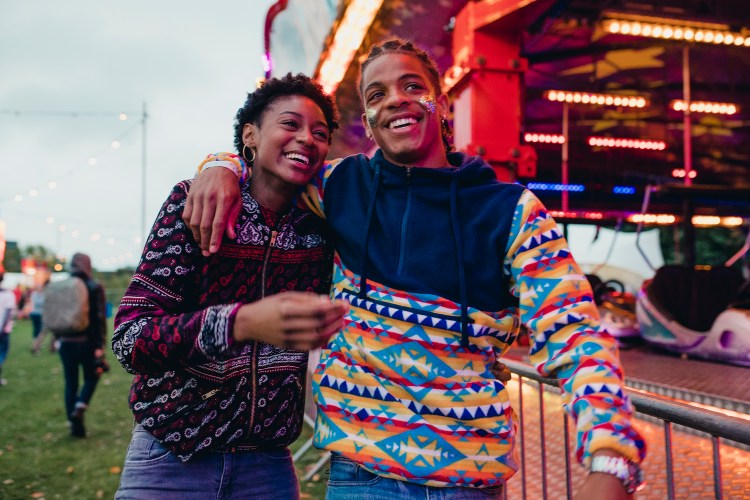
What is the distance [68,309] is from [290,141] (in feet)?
19.5

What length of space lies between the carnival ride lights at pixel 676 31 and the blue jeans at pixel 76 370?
7539mm

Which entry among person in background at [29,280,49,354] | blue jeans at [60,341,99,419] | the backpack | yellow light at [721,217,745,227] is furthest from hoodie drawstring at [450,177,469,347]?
yellow light at [721,217,745,227]

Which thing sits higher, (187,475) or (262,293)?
(262,293)

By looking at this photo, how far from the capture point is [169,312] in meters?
1.44

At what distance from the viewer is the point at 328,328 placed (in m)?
1.05

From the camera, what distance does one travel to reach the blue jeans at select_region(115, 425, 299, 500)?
4.83 feet

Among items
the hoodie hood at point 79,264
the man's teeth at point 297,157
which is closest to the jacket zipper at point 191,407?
the man's teeth at point 297,157

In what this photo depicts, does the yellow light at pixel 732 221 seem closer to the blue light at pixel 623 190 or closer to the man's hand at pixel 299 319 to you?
the blue light at pixel 623 190

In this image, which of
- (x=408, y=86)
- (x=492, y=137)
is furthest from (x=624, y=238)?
(x=408, y=86)

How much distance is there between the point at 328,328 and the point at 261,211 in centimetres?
73

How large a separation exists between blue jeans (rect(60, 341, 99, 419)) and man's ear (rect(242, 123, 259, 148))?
589 centimetres

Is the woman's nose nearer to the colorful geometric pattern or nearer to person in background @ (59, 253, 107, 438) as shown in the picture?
the colorful geometric pattern

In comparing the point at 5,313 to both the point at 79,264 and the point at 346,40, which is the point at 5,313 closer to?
the point at 79,264

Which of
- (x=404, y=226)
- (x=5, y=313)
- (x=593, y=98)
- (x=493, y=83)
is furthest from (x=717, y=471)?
(x=5, y=313)
